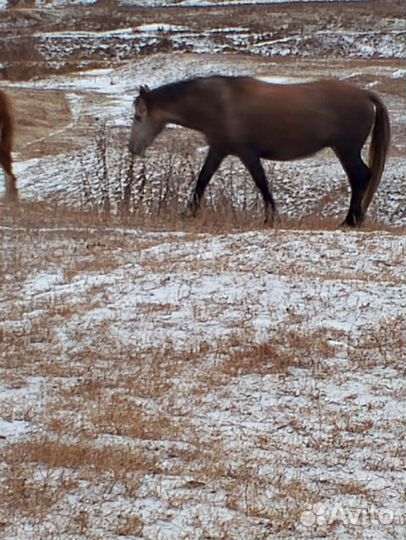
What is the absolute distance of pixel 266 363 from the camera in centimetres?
564

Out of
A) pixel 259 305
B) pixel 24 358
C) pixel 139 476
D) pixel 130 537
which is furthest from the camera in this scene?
pixel 259 305

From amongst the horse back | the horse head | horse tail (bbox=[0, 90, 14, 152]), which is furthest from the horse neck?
horse tail (bbox=[0, 90, 14, 152])

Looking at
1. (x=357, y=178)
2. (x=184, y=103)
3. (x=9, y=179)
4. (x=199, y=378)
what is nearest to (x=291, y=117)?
(x=357, y=178)

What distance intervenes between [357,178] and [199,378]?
570 centimetres

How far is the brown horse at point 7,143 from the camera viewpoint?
12438 millimetres

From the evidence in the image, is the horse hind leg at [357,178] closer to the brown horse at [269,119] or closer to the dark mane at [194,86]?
the brown horse at [269,119]

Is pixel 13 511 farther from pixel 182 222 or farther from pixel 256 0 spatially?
pixel 256 0

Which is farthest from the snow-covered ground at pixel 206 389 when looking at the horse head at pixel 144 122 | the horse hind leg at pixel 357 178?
the horse head at pixel 144 122

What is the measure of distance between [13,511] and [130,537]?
18.6 inches

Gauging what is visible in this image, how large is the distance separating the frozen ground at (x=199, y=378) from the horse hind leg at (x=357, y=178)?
255 mm

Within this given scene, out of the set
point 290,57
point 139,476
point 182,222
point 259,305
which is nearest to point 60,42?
point 290,57

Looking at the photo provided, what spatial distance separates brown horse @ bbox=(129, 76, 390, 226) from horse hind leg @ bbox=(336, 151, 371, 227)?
0.03 ft

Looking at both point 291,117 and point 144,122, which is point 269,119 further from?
point 144,122

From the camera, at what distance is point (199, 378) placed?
17.7ft
